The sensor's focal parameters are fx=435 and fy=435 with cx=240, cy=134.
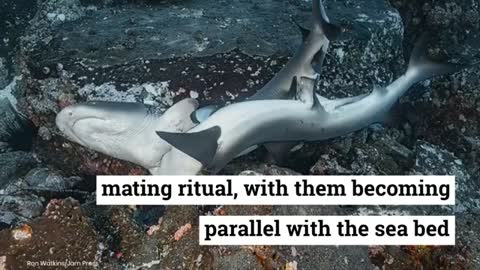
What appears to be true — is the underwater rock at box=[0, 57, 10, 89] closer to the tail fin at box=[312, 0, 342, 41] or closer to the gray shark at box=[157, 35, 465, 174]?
the gray shark at box=[157, 35, 465, 174]

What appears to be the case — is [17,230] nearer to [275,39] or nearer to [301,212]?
[301,212]

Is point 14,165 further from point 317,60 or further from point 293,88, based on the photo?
point 317,60

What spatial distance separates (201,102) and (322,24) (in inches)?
58.4

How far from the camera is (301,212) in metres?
3.15

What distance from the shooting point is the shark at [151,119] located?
385 centimetres

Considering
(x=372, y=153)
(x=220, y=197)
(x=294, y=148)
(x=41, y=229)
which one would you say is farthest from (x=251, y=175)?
(x=372, y=153)

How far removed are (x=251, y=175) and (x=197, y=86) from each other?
170 centimetres

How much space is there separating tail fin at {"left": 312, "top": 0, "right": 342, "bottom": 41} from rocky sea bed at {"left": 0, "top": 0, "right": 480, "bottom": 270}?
2.54 feet

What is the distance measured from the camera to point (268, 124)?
402 cm

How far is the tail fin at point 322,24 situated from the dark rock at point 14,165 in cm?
373

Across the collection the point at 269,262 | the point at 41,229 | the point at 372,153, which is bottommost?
the point at 372,153

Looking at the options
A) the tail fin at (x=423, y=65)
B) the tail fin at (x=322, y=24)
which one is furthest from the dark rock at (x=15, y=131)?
the tail fin at (x=423, y=65)

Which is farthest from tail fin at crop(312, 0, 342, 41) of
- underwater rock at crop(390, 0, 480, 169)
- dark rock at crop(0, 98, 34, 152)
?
dark rock at crop(0, 98, 34, 152)

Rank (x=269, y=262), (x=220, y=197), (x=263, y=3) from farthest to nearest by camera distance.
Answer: (x=263, y=3), (x=220, y=197), (x=269, y=262)
